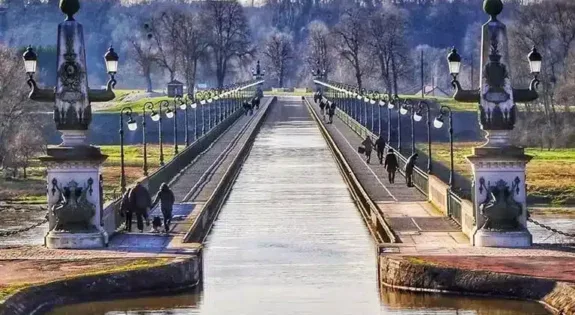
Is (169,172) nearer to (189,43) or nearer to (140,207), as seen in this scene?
(140,207)

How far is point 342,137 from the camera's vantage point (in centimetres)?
9600

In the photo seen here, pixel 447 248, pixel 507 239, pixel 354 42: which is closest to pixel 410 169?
pixel 507 239

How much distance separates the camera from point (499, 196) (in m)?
36.5

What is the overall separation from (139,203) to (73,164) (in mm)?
4456

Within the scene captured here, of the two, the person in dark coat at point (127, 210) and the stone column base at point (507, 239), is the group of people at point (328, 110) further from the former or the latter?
the stone column base at point (507, 239)

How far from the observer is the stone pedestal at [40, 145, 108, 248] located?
3716 centimetres

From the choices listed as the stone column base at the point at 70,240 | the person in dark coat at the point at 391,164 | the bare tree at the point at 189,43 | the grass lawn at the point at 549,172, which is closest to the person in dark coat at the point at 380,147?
the grass lawn at the point at 549,172

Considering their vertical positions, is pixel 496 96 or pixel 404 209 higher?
pixel 496 96

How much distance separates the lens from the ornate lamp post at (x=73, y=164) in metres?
37.2

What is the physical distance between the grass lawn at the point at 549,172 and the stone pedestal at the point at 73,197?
36.0m

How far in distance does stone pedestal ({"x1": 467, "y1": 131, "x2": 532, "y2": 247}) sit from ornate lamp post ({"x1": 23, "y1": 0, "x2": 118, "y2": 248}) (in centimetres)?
866

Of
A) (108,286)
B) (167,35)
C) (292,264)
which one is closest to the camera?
(108,286)

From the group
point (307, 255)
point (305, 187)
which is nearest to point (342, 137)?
point (305, 187)

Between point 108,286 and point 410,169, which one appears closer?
point 108,286
